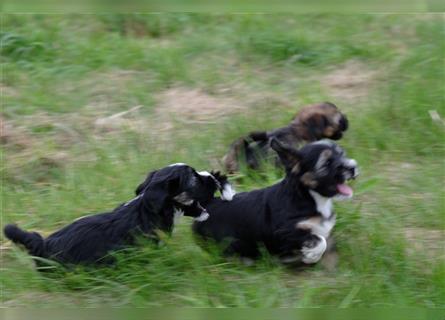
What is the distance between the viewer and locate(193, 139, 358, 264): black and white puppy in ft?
18.1

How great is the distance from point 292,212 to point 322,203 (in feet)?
0.68

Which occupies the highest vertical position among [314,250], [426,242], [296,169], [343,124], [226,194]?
[296,169]

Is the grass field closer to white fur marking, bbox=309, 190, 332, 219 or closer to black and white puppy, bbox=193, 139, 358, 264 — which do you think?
black and white puppy, bbox=193, 139, 358, 264

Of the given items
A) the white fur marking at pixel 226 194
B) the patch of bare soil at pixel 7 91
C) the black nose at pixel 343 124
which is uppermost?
the patch of bare soil at pixel 7 91

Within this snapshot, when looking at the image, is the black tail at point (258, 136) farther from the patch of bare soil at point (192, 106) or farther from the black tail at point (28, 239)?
the black tail at point (28, 239)

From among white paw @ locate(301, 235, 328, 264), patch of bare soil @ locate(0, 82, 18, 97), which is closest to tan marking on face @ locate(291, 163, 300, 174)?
white paw @ locate(301, 235, 328, 264)

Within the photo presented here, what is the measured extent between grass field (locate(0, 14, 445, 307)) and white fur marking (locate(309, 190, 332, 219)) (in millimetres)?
332

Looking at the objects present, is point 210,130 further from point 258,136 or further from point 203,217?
point 203,217

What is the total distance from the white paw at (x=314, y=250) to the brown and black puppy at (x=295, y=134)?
158cm

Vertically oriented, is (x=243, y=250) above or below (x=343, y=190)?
below

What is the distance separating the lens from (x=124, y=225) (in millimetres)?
5621

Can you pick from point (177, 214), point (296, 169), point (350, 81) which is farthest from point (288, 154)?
point (350, 81)

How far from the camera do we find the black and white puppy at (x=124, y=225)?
555cm

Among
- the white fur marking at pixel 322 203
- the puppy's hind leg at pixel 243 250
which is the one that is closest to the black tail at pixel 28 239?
the puppy's hind leg at pixel 243 250
